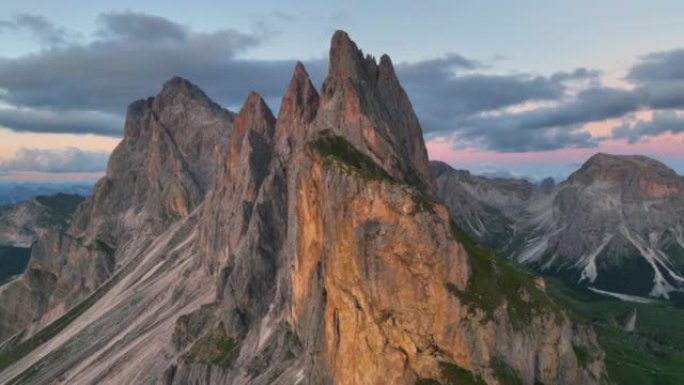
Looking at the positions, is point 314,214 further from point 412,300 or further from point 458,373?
point 458,373

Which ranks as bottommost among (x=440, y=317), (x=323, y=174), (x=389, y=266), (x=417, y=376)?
(x=417, y=376)

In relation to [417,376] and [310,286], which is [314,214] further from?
[417,376]

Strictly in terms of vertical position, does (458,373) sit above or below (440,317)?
below

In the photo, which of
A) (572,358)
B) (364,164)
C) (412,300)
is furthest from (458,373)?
(364,164)

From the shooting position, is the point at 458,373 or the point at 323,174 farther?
the point at 323,174

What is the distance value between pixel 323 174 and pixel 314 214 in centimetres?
1388

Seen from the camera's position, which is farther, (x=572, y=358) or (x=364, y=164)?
(x=364, y=164)

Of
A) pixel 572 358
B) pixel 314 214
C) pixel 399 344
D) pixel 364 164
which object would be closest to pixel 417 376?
pixel 399 344

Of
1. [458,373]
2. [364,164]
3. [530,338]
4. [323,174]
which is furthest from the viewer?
[364,164]

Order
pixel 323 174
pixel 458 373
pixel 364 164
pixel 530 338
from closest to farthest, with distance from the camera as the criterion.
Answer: pixel 458 373
pixel 530 338
pixel 323 174
pixel 364 164

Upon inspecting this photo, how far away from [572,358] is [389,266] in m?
49.9

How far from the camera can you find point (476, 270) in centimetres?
16100

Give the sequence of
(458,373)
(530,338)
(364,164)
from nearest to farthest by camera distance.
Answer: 1. (458,373)
2. (530,338)
3. (364,164)

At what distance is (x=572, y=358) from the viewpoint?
546ft
